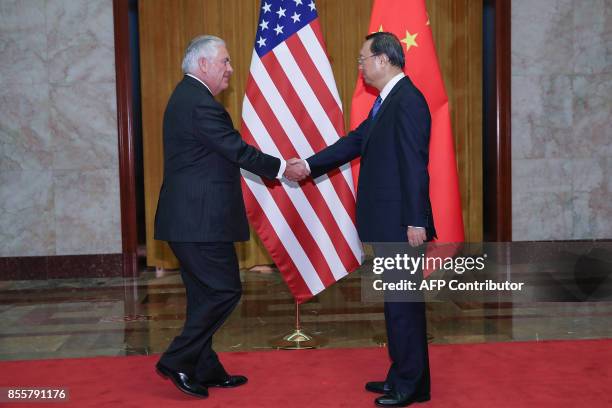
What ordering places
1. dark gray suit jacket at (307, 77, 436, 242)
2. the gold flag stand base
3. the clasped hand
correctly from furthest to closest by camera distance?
the gold flag stand base, the clasped hand, dark gray suit jacket at (307, 77, 436, 242)

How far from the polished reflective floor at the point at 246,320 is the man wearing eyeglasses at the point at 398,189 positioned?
43.8 inches

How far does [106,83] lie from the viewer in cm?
657

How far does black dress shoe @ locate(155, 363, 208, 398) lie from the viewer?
3.18 metres

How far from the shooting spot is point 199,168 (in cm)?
318

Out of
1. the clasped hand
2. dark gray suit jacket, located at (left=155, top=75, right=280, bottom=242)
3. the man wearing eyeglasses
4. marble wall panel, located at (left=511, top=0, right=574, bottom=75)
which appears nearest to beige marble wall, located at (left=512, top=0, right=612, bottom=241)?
marble wall panel, located at (left=511, top=0, right=574, bottom=75)

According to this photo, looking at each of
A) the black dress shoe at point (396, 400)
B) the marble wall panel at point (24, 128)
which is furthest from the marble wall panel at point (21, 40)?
the black dress shoe at point (396, 400)

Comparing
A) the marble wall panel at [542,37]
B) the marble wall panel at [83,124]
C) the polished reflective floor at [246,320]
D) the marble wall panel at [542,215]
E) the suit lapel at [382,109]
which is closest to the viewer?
the suit lapel at [382,109]

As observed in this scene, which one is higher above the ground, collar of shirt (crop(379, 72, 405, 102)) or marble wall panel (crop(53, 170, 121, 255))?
collar of shirt (crop(379, 72, 405, 102))

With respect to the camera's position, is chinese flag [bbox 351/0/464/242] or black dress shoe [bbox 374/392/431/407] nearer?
black dress shoe [bbox 374/392/431/407]

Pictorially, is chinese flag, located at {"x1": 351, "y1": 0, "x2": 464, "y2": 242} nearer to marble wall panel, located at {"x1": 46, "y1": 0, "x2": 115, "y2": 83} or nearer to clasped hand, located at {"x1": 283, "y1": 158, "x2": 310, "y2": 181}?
clasped hand, located at {"x1": 283, "y1": 158, "x2": 310, "y2": 181}

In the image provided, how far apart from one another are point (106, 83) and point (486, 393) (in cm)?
474

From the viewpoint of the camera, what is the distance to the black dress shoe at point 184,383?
3.18m

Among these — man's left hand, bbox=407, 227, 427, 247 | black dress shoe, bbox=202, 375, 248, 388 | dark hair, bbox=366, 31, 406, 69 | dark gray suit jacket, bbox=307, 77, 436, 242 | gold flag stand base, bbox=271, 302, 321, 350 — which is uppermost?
dark hair, bbox=366, 31, 406, 69

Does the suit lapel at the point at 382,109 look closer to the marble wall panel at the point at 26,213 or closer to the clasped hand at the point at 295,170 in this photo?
the clasped hand at the point at 295,170
